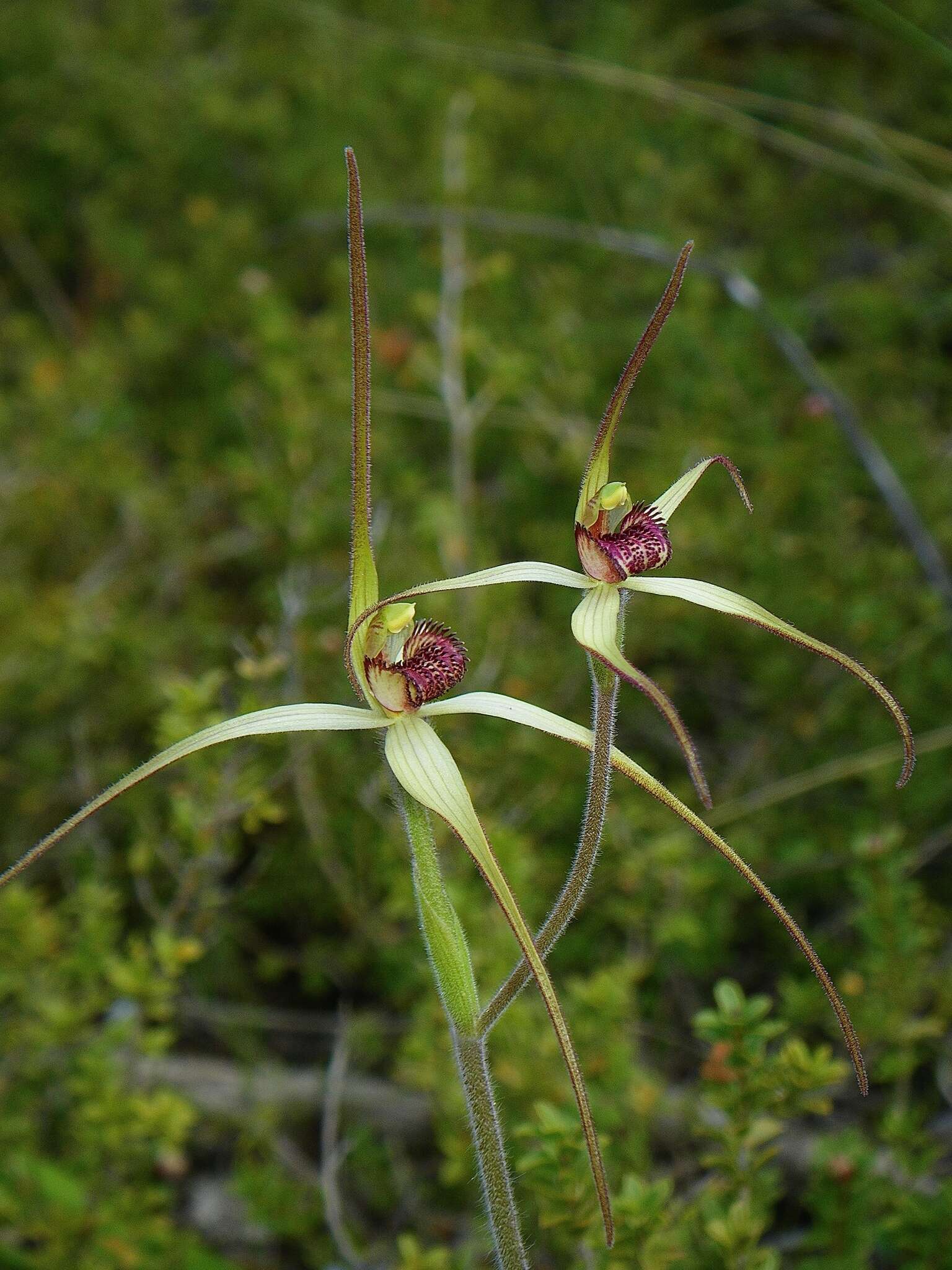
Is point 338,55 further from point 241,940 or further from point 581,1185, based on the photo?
point 581,1185

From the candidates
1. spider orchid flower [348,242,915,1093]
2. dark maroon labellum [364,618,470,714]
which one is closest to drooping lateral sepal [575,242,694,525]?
spider orchid flower [348,242,915,1093]

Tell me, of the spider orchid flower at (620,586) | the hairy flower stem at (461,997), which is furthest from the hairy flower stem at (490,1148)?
the spider orchid flower at (620,586)

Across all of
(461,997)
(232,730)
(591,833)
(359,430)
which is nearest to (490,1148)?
(461,997)

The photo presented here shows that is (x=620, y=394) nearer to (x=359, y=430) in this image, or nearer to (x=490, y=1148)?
(x=359, y=430)

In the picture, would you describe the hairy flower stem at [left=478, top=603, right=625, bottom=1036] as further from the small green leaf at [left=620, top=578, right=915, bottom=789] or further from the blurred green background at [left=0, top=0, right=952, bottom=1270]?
the blurred green background at [left=0, top=0, right=952, bottom=1270]

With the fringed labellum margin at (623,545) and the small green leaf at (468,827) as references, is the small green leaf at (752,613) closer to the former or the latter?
the fringed labellum margin at (623,545)
